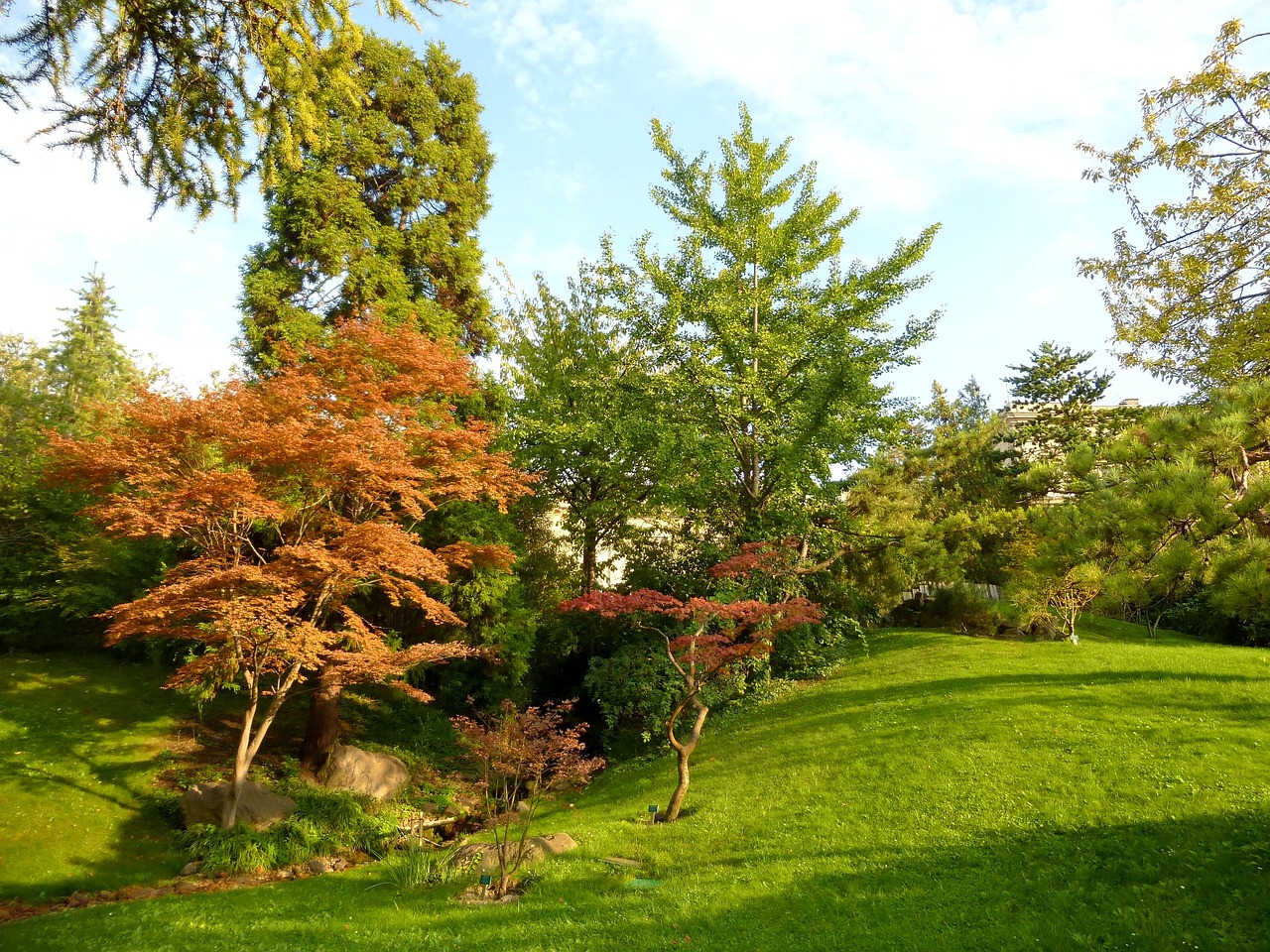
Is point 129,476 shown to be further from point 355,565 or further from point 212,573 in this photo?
point 355,565

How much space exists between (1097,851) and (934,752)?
11.7 feet

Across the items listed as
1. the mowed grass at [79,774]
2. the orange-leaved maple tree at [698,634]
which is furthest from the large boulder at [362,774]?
the orange-leaved maple tree at [698,634]

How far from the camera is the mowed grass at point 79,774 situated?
33.4 feet

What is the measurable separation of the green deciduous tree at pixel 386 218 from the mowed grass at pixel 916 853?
1190 centimetres

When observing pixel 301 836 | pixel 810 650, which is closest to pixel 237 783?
pixel 301 836

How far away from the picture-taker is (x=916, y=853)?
7797mm

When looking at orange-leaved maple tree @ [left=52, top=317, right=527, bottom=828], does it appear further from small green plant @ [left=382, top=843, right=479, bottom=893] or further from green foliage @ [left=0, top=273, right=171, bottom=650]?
small green plant @ [left=382, top=843, right=479, bottom=893]

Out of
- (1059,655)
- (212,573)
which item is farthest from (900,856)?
(212,573)

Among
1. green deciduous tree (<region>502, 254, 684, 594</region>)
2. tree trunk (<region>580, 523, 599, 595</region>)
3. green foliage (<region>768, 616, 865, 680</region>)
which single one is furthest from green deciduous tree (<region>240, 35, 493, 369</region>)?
green foliage (<region>768, 616, 865, 680</region>)

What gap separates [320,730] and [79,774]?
4.29 m

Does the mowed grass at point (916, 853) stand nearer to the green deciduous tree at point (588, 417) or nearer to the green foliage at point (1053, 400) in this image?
the green deciduous tree at point (588, 417)

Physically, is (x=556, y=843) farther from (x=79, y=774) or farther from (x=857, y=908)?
(x=79, y=774)

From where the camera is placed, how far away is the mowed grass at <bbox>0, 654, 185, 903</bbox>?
10.2 meters

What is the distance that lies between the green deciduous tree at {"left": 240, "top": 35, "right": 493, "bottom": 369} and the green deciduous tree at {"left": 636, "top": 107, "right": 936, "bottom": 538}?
595 centimetres
